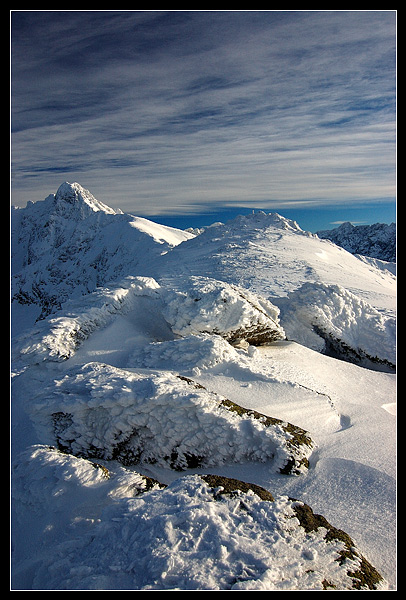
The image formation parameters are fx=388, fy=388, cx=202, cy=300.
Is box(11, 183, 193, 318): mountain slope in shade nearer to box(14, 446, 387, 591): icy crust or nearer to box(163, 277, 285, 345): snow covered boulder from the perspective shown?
box(163, 277, 285, 345): snow covered boulder

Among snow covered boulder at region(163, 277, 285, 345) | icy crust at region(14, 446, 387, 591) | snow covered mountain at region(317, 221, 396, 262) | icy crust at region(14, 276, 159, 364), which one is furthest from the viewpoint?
snow covered mountain at region(317, 221, 396, 262)

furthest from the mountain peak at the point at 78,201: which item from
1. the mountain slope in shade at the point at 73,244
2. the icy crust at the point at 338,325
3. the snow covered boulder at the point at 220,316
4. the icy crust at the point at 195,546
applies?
the icy crust at the point at 195,546

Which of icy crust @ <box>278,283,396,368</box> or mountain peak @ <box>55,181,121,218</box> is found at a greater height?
mountain peak @ <box>55,181,121,218</box>

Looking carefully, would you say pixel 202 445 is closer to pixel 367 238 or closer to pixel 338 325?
pixel 338 325

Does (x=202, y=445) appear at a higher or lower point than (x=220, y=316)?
lower

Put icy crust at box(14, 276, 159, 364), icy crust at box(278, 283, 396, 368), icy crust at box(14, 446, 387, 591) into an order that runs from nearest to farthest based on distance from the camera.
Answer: icy crust at box(14, 446, 387, 591) → icy crust at box(14, 276, 159, 364) → icy crust at box(278, 283, 396, 368)

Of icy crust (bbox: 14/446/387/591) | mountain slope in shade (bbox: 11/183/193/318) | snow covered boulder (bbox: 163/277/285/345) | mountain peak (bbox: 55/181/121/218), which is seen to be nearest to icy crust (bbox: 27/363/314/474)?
icy crust (bbox: 14/446/387/591)

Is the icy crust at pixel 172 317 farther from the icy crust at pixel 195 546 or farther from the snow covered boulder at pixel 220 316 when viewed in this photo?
the icy crust at pixel 195 546

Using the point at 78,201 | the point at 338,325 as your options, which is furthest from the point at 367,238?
the point at 338,325
